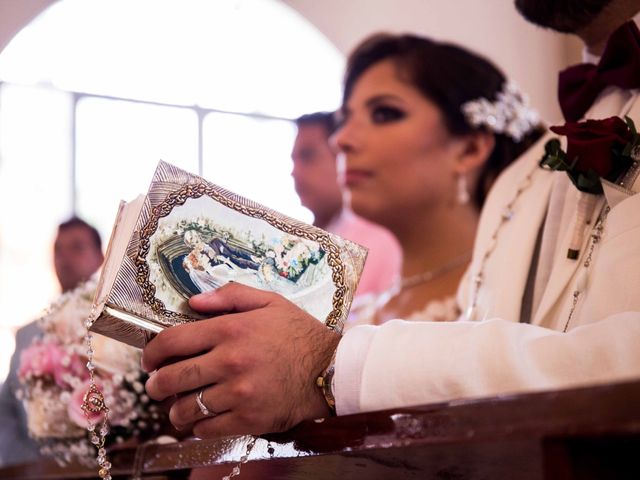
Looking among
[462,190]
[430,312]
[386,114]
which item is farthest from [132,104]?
[430,312]

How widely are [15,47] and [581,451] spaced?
16.8 feet

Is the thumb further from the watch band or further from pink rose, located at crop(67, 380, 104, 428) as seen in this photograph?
pink rose, located at crop(67, 380, 104, 428)

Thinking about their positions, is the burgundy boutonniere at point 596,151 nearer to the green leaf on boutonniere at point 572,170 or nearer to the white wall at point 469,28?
the green leaf on boutonniere at point 572,170

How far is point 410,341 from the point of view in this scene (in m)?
1.28

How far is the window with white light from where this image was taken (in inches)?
223

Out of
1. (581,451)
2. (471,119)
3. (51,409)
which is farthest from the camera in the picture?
(471,119)

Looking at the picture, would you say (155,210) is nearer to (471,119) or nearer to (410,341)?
(410,341)

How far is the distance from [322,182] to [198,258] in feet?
12.0

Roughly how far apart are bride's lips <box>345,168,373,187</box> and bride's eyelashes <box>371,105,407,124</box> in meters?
0.18

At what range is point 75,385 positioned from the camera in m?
2.16

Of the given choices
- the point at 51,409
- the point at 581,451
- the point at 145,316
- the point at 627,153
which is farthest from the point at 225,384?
the point at 51,409

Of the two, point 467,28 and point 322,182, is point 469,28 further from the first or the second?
point 322,182

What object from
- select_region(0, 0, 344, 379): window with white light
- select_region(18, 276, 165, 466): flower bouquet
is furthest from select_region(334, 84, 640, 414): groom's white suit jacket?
select_region(0, 0, 344, 379): window with white light

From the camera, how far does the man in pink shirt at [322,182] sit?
495 cm
